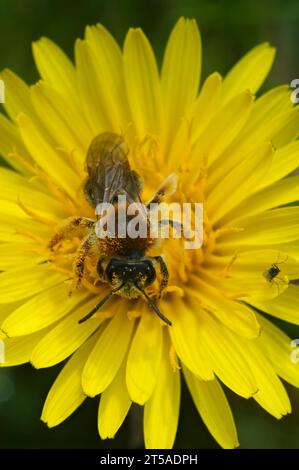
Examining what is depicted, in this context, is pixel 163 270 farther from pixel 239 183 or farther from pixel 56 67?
pixel 56 67

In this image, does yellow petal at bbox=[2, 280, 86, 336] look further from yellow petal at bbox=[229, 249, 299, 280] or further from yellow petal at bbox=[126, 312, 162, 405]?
yellow petal at bbox=[229, 249, 299, 280]

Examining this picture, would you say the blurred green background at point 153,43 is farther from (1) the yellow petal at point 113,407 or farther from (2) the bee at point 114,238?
(2) the bee at point 114,238

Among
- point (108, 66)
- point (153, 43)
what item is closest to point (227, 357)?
point (108, 66)

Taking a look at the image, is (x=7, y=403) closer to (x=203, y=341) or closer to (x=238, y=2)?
(x=203, y=341)

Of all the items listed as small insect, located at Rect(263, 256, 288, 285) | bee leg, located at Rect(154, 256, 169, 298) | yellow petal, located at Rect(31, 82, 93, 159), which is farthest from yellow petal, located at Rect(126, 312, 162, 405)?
yellow petal, located at Rect(31, 82, 93, 159)

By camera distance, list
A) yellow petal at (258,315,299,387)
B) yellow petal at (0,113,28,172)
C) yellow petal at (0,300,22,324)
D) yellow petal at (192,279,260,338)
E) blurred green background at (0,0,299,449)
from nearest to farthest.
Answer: yellow petal at (192,279,260,338) → yellow petal at (258,315,299,387) → yellow petal at (0,300,22,324) → yellow petal at (0,113,28,172) → blurred green background at (0,0,299,449)

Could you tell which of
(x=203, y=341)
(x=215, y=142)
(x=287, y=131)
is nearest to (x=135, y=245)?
(x=203, y=341)

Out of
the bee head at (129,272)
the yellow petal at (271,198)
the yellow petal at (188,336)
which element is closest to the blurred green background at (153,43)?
the yellow petal at (188,336)
